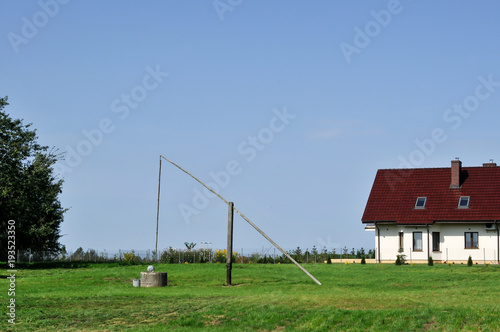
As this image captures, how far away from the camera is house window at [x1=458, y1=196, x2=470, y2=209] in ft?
181

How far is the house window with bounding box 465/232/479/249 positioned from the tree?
3328 centimetres

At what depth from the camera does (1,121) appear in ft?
175

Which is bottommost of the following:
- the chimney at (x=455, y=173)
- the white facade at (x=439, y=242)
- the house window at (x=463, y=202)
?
the white facade at (x=439, y=242)

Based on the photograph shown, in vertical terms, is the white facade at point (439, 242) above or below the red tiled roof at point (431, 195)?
below

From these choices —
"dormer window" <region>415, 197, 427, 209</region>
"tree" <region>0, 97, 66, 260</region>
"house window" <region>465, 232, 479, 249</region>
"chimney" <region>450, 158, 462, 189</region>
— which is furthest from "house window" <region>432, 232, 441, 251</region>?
"tree" <region>0, 97, 66, 260</region>

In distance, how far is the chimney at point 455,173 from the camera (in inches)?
2259

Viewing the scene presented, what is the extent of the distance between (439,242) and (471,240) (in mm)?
2434

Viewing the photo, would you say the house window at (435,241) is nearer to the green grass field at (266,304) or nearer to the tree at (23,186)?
the green grass field at (266,304)

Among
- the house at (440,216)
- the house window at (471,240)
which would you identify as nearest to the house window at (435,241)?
the house at (440,216)

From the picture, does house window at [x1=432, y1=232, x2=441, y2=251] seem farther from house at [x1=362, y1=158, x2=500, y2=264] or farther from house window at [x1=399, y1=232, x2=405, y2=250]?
house window at [x1=399, y1=232, x2=405, y2=250]

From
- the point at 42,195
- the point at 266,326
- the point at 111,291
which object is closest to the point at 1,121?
the point at 42,195

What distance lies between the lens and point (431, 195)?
5709cm

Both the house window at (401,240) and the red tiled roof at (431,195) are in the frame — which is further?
the house window at (401,240)

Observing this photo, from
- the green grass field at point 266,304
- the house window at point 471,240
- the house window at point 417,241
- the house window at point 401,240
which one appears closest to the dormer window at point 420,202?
the house window at point 417,241
